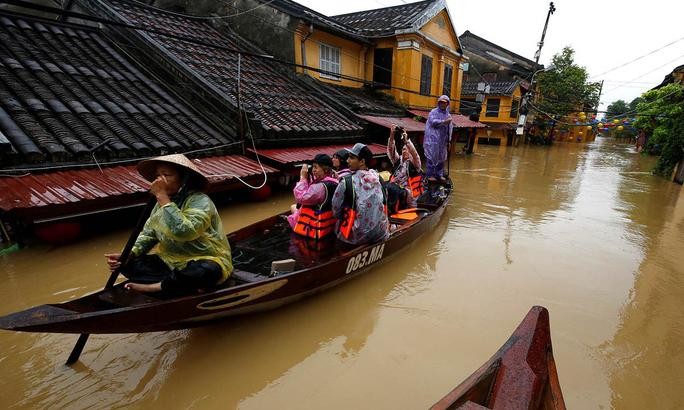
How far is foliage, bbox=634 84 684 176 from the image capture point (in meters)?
14.0

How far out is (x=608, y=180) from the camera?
1554 cm

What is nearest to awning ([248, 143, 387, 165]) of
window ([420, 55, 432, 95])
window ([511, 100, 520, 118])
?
window ([420, 55, 432, 95])

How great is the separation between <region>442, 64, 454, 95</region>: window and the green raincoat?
17161 millimetres

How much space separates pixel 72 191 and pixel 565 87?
3396 centimetres

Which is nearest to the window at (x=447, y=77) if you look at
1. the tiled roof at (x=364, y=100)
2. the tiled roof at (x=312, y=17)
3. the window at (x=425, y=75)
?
the window at (x=425, y=75)

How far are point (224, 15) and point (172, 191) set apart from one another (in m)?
12.8

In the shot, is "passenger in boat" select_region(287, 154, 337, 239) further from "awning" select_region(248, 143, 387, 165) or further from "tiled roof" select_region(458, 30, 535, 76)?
"tiled roof" select_region(458, 30, 535, 76)

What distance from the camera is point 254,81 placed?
1077 centimetres

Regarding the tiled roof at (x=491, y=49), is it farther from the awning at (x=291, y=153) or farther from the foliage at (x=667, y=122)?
the awning at (x=291, y=153)

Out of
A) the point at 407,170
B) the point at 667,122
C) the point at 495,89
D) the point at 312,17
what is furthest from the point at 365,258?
the point at 495,89

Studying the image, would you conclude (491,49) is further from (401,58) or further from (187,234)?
(187,234)

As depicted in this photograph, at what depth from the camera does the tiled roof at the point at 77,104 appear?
577cm

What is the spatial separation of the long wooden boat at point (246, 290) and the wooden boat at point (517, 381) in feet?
7.01

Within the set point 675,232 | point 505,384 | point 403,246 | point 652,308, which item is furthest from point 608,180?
point 505,384
